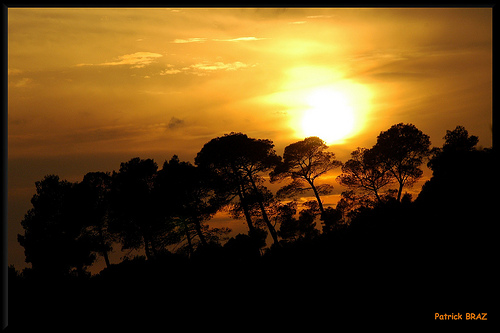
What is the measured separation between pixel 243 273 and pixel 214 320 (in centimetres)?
589

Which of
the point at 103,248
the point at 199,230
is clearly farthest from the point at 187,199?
the point at 103,248

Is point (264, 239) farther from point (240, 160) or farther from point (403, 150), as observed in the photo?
point (403, 150)

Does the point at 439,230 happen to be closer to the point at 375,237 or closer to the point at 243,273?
the point at 375,237

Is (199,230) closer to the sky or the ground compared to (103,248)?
closer to the sky

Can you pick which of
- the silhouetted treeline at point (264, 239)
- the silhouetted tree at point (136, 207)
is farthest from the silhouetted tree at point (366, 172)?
the silhouetted tree at point (136, 207)

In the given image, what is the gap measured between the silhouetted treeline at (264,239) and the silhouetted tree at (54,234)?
0.42ft

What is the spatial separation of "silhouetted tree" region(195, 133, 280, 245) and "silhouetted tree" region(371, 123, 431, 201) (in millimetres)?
11201

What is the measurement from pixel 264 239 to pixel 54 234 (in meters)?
22.8

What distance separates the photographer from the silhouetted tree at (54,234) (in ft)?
137

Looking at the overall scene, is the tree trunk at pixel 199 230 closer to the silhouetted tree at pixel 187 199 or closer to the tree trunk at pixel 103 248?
the silhouetted tree at pixel 187 199

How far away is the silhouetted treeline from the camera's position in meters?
16.9

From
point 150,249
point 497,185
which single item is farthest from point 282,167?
point 497,185

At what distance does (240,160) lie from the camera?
37.7 m

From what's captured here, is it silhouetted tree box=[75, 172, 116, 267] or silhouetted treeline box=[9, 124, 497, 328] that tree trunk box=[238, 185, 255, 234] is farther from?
silhouetted tree box=[75, 172, 116, 267]
